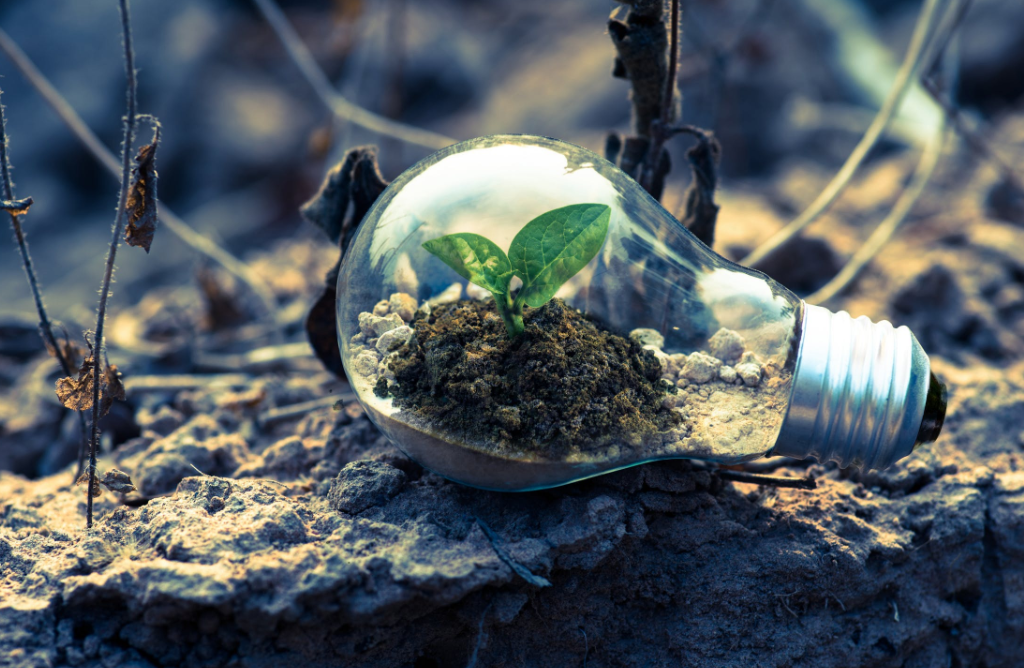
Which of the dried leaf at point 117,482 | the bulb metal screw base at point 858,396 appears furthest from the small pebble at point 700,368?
the dried leaf at point 117,482

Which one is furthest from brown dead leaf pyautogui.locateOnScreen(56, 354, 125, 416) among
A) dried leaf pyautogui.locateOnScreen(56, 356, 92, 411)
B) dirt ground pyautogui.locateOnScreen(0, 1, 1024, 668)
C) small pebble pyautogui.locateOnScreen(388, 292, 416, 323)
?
small pebble pyautogui.locateOnScreen(388, 292, 416, 323)

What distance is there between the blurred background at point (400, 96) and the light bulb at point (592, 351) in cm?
183

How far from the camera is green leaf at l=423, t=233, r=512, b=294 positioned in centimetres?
144

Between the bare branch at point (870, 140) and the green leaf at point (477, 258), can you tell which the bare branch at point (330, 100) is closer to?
the bare branch at point (870, 140)

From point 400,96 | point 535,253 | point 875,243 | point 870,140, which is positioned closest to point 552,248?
point 535,253

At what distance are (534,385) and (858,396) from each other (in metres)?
0.62

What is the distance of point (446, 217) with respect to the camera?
5.18ft

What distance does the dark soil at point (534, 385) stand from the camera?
1.42 m

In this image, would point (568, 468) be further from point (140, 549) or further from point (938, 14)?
point (938, 14)

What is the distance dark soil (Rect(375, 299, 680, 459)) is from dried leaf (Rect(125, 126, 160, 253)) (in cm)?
51

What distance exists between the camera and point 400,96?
15.8 feet

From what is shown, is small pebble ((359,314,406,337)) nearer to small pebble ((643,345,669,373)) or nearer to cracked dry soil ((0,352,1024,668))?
cracked dry soil ((0,352,1024,668))

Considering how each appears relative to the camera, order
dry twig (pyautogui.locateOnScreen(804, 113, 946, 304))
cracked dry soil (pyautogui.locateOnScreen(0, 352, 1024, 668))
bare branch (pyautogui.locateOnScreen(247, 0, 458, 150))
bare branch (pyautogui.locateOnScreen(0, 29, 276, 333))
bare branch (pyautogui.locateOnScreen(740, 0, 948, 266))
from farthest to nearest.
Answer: bare branch (pyautogui.locateOnScreen(247, 0, 458, 150)) → dry twig (pyautogui.locateOnScreen(804, 113, 946, 304)) → bare branch (pyautogui.locateOnScreen(740, 0, 948, 266)) → bare branch (pyautogui.locateOnScreen(0, 29, 276, 333)) → cracked dry soil (pyautogui.locateOnScreen(0, 352, 1024, 668))

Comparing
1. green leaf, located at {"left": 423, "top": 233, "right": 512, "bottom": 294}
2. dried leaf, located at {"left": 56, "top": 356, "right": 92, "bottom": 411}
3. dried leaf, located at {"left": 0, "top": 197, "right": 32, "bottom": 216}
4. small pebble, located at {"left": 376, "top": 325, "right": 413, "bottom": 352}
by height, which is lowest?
dried leaf, located at {"left": 56, "top": 356, "right": 92, "bottom": 411}
